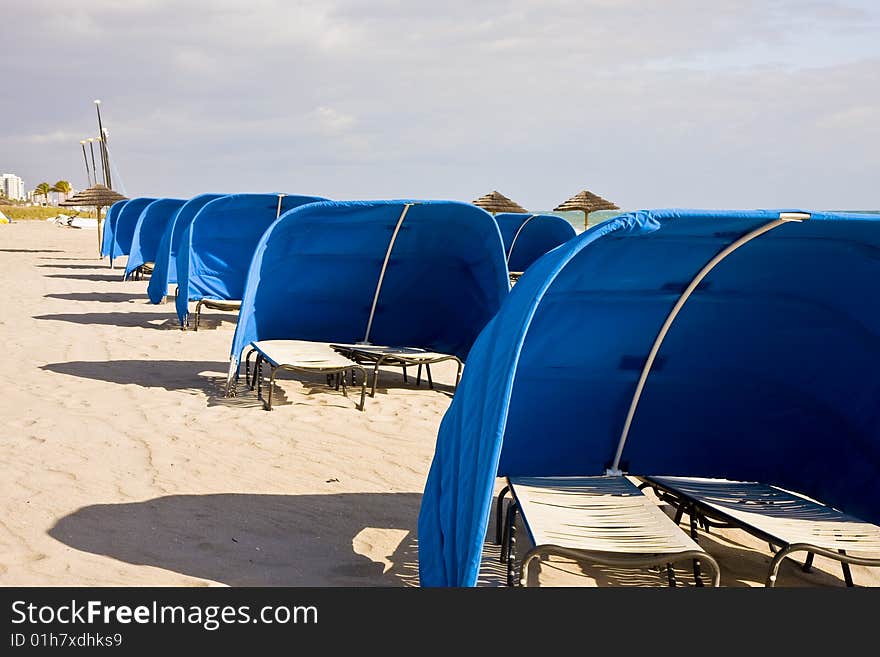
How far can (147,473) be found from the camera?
5.52m

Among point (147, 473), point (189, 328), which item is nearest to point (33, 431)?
point (147, 473)

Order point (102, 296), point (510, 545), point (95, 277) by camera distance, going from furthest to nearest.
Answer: point (95, 277)
point (102, 296)
point (510, 545)

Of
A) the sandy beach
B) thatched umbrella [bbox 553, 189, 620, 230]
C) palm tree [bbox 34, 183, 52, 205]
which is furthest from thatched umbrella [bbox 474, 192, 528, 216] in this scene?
palm tree [bbox 34, 183, 52, 205]

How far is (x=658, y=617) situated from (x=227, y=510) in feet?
8.10

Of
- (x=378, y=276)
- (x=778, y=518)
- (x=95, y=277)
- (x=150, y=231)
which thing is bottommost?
(x=778, y=518)

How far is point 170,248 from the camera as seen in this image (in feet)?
45.8

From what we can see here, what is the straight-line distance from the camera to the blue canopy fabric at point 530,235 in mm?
18797

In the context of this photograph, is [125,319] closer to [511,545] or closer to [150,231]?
[150,231]

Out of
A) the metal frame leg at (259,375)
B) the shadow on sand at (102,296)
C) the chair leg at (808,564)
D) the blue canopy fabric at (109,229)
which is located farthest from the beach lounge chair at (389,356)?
the blue canopy fabric at (109,229)

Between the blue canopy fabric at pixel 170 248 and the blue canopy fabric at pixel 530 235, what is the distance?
6999 mm

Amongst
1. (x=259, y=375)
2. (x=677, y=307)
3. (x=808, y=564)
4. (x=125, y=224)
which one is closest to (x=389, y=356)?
(x=259, y=375)

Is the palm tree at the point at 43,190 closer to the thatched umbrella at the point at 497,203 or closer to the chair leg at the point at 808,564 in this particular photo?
the thatched umbrella at the point at 497,203

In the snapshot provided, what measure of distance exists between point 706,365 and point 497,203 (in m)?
20.8

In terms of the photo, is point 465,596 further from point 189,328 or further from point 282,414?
point 189,328
